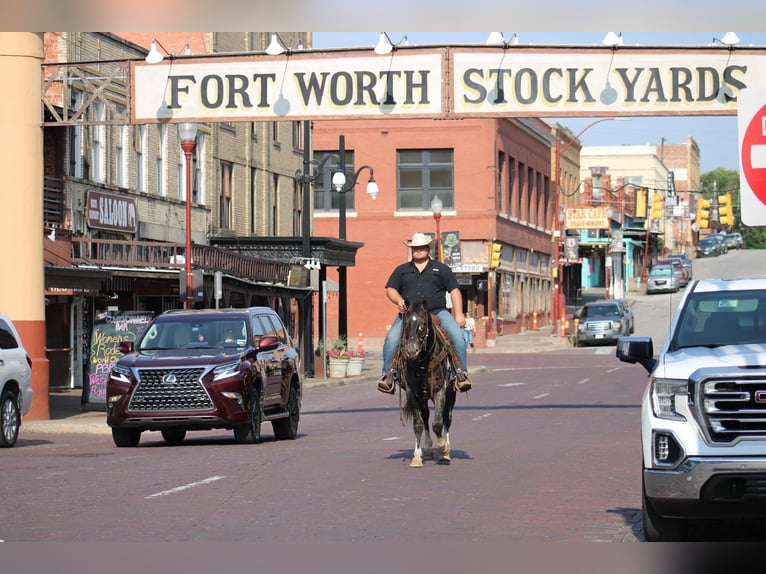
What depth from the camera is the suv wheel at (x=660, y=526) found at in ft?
33.8

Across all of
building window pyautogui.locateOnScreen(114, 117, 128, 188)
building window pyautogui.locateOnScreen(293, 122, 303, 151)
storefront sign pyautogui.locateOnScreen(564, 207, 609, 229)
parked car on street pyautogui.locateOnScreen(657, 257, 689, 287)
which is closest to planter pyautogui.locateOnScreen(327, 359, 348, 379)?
building window pyautogui.locateOnScreen(114, 117, 128, 188)

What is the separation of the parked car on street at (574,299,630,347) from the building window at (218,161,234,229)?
19043 mm

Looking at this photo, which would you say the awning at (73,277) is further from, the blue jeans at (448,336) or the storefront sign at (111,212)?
the blue jeans at (448,336)

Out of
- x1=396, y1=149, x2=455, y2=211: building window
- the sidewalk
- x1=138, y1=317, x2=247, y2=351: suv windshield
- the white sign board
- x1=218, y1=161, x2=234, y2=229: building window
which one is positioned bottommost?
the sidewalk

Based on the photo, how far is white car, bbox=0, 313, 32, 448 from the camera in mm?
20156

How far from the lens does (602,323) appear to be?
203 ft

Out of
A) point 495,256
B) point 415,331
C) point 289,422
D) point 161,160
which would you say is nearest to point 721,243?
point 495,256

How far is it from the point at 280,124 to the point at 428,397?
41.2 metres

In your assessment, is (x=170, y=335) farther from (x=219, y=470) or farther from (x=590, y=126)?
(x=590, y=126)

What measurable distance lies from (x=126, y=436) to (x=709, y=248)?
99.0 meters

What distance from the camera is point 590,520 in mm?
11844

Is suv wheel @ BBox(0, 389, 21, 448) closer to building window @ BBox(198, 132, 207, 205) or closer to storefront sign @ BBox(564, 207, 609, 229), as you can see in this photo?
building window @ BBox(198, 132, 207, 205)

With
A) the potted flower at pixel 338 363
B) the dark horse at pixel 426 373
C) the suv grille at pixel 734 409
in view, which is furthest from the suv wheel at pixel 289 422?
the potted flower at pixel 338 363
